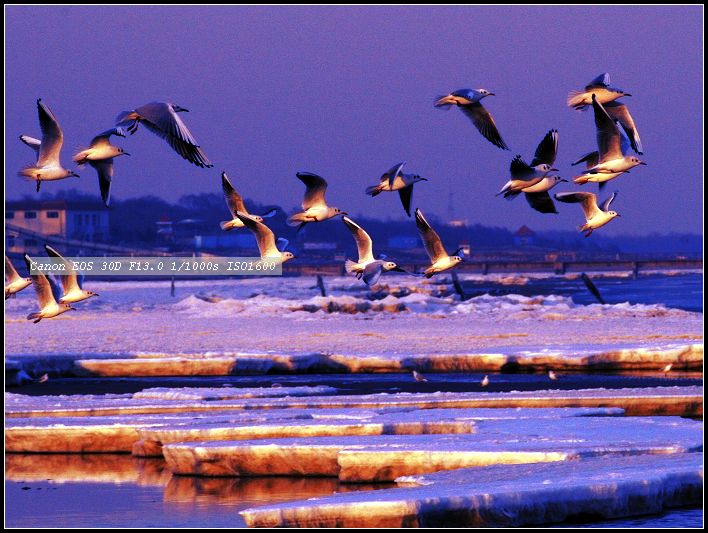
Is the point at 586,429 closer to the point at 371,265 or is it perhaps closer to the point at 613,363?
the point at 371,265

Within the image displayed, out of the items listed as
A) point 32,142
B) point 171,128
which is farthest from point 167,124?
point 32,142

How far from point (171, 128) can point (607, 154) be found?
3.82m

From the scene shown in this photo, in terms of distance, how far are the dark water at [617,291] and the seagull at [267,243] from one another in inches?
1126

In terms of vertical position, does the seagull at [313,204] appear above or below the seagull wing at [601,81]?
below

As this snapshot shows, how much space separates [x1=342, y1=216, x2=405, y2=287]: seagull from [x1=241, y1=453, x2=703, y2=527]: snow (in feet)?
12.7

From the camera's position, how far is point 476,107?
14.2 metres

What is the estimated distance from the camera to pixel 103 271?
93.1 metres

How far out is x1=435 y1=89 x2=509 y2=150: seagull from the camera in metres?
13.8

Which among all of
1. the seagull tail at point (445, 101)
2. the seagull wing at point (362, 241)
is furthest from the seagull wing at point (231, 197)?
the seagull tail at point (445, 101)

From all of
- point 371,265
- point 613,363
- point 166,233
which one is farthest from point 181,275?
point 371,265

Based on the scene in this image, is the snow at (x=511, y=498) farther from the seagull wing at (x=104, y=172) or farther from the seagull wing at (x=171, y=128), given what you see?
the seagull wing at (x=104, y=172)

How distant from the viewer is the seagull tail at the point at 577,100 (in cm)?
1307

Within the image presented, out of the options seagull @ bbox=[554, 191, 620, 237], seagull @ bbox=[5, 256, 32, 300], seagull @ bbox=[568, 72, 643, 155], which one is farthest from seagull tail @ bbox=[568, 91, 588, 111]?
seagull @ bbox=[5, 256, 32, 300]

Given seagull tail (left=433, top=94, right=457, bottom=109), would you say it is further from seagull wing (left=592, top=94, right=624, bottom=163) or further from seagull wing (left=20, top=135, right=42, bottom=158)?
seagull wing (left=20, top=135, right=42, bottom=158)
